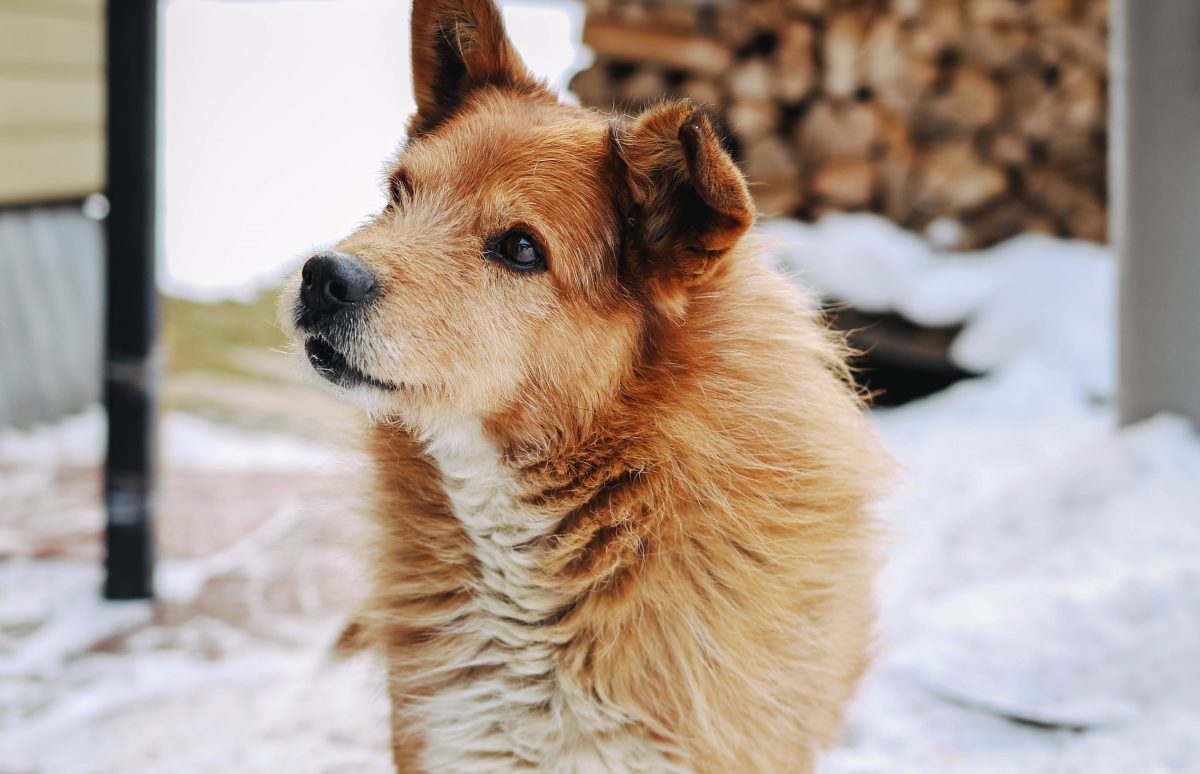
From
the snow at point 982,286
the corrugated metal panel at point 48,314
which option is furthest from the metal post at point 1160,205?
the corrugated metal panel at point 48,314

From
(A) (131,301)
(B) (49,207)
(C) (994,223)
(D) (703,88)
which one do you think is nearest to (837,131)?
(D) (703,88)

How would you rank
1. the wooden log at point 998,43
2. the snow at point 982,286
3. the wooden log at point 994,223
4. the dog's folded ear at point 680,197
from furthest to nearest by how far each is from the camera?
1. the wooden log at point 994,223
2. the wooden log at point 998,43
3. the snow at point 982,286
4. the dog's folded ear at point 680,197

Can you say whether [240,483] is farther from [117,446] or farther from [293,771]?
[293,771]

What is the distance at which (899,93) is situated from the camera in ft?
19.3

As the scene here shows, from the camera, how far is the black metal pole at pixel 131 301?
10.5 ft

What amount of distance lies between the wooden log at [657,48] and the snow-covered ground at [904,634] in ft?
8.58

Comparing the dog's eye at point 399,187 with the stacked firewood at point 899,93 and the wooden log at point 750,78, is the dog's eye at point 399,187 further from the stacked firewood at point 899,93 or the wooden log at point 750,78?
the wooden log at point 750,78

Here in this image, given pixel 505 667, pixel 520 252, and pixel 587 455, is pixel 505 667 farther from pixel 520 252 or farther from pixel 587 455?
pixel 520 252

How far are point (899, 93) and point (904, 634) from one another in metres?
3.78

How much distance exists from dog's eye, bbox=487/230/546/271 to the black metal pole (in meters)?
1.94

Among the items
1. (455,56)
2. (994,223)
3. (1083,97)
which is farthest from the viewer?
(994,223)

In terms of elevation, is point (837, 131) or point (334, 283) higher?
point (334, 283)

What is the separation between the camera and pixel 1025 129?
5.98 meters

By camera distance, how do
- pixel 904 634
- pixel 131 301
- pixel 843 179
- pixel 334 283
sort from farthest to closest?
pixel 843 179 → pixel 131 301 → pixel 904 634 → pixel 334 283
